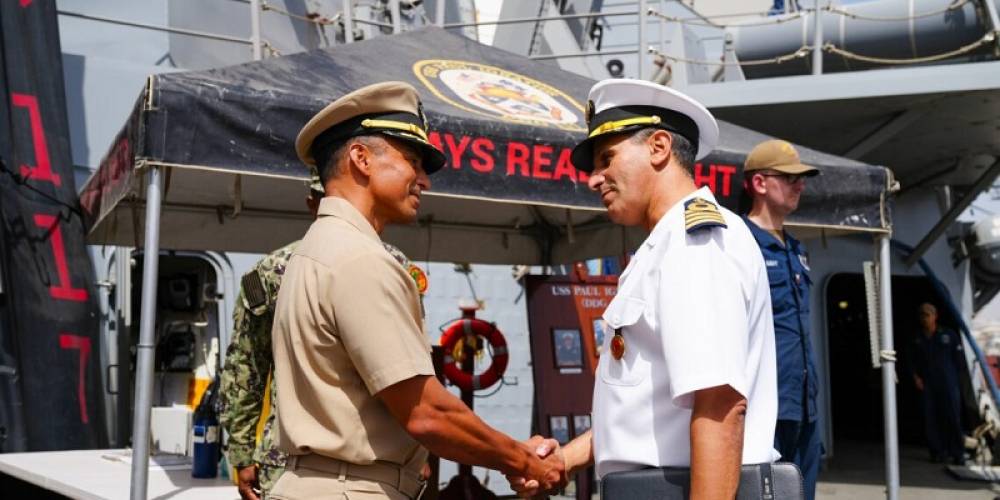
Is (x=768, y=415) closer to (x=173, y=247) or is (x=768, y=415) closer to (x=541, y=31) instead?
(x=173, y=247)

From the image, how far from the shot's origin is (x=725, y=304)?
183cm

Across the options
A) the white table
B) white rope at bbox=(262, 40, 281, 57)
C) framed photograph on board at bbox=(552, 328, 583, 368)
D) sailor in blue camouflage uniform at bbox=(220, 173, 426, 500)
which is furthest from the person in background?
sailor in blue camouflage uniform at bbox=(220, 173, 426, 500)

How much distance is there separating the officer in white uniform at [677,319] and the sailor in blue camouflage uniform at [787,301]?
1.93 metres

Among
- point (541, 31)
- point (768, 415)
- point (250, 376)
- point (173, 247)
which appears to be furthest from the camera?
point (541, 31)

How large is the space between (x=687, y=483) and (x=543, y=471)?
75cm

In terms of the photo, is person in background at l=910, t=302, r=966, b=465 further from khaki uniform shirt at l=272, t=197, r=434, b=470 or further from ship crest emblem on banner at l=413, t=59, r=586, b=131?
khaki uniform shirt at l=272, t=197, r=434, b=470

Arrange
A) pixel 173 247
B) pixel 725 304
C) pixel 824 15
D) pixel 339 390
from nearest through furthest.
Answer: pixel 725 304 < pixel 339 390 < pixel 173 247 < pixel 824 15

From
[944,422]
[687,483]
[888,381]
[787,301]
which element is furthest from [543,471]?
[944,422]

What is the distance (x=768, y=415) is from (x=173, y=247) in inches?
205

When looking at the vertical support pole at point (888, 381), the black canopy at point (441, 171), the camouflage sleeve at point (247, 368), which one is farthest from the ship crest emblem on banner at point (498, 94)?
the vertical support pole at point (888, 381)

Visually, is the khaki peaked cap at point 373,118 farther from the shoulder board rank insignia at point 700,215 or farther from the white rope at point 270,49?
the white rope at point 270,49

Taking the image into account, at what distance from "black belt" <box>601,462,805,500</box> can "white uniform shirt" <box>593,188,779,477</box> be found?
0.04 meters

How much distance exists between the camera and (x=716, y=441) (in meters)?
1.76

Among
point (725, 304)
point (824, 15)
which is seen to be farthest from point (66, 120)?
point (824, 15)
